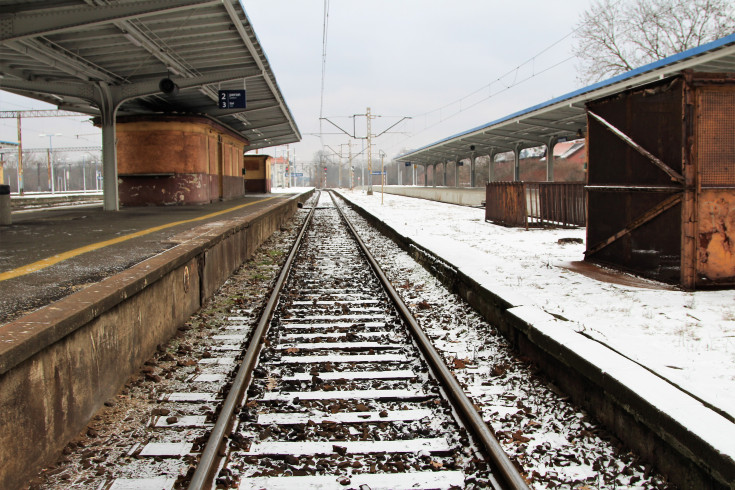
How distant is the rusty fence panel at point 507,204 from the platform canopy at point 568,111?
3.10 meters

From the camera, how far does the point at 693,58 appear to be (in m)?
11.1

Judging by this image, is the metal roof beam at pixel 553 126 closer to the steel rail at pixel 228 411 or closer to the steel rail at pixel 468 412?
the steel rail at pixel 468 412

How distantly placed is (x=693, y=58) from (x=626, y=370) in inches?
399

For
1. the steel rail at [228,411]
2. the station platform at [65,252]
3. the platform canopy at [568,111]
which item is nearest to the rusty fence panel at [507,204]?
the platform canopy at [568,111]

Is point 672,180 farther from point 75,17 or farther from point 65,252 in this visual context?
point 75,17

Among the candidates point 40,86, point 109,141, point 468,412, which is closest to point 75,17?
point 40,86

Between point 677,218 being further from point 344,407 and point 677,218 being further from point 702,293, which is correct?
point 344,407

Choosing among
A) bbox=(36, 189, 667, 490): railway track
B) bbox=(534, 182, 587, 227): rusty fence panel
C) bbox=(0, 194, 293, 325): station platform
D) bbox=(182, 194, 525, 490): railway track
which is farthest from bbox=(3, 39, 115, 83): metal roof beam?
bbox=(534, 182, 587, 227): rusty fence panel

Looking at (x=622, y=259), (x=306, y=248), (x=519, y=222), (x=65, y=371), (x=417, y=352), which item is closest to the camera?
(x=65, y=371)

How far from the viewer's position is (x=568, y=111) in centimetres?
1880

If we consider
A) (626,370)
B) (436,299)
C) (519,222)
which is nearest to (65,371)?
(626,370)

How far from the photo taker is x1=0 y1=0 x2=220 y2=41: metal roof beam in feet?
30.3

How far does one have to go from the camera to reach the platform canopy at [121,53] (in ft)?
31.0

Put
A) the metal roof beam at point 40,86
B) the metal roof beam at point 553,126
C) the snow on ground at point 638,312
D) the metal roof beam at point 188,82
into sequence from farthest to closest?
the metal roof beam at point 553,126, the metal roof beam at point 188,82, the metal roof beam at point 40,86, the snow on ground at point 638,312
